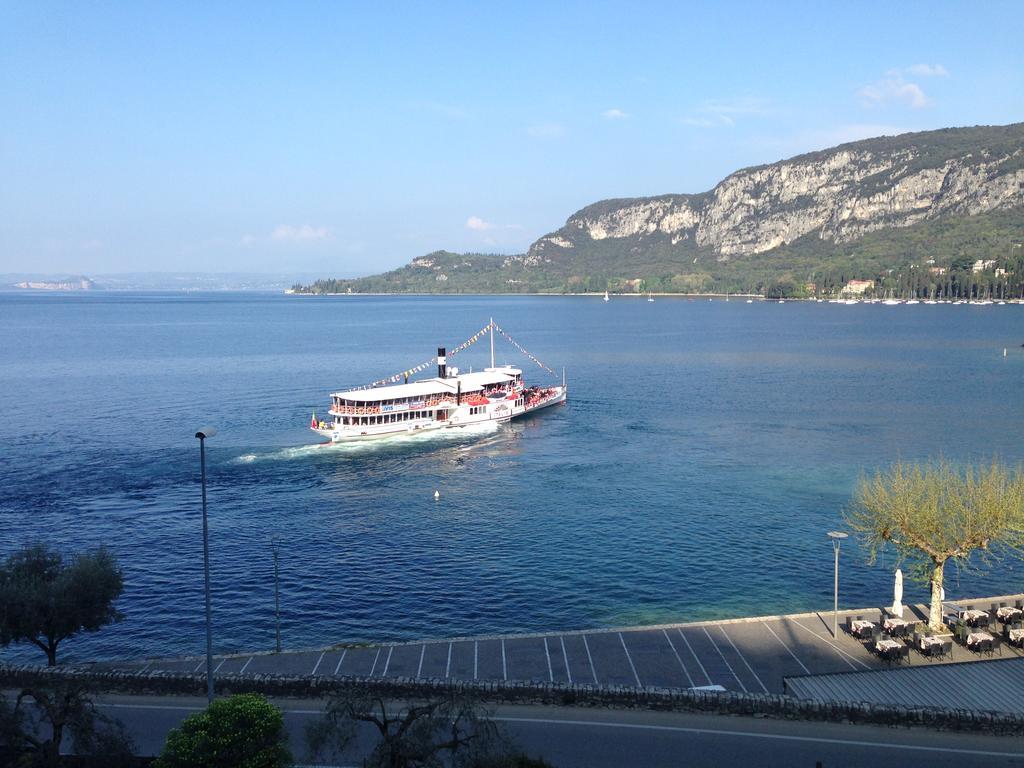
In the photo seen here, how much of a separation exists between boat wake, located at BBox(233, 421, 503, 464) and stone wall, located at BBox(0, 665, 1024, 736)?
1735 inches

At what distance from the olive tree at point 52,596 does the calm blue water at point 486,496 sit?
6164 millimetres

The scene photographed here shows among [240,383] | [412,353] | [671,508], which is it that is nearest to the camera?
[671,508]

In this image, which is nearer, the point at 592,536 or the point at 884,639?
the point at 884,639

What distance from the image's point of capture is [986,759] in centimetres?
2064

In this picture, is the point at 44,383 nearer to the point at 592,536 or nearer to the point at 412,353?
the point at 412,353

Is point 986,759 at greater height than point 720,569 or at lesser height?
greater

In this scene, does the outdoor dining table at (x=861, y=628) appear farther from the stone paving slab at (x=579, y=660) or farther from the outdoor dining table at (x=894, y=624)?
the stone paving slab at (x=579, y=660)

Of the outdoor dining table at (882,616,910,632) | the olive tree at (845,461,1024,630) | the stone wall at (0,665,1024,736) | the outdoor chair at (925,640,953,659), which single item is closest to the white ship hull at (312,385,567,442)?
the stone wall at (0,665,1024,736)

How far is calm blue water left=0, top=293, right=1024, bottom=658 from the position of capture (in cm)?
3956

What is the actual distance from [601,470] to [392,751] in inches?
1921

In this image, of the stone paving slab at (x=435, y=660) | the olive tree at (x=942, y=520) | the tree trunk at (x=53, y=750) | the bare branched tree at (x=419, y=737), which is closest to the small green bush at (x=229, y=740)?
the bare branched tree at (x=419, y=737)

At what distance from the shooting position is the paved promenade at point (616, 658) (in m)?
27.8

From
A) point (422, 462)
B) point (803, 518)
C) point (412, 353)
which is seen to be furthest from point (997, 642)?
point (412, 353)

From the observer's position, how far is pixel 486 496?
5891 cm
